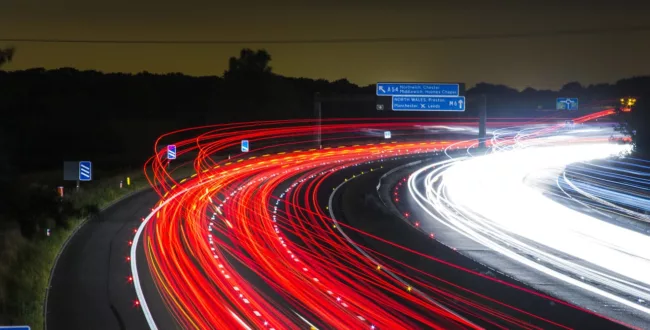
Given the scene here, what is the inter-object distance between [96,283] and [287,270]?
415 cm

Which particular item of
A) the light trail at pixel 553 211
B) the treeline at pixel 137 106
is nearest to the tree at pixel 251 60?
the treeline at pixel 137 106

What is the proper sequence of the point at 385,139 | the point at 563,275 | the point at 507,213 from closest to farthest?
the point at 563,275
the point at 507,213
the point at 385,139

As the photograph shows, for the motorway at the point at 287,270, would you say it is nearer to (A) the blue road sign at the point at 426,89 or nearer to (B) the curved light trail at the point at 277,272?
(B) the curved light trail at the point at 277,272

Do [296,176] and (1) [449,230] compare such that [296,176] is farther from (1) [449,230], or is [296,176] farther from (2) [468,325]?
(2) [468,325]

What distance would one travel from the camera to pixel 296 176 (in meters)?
43.6

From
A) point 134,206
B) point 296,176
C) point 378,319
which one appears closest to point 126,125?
point 296,176

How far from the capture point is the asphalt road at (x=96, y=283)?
13.6 metres

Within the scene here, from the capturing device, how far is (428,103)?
172ft

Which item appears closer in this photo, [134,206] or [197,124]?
[134,206]

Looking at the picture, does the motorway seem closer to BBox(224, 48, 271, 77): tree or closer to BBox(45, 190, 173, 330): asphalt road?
BBox(45, 190, 173, 330): asphalt road

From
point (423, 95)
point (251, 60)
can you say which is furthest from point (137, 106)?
point (423, 95)

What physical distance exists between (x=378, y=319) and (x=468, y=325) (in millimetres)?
1495

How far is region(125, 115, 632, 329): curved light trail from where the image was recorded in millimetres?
13523

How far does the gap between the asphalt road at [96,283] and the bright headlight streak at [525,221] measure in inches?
378
